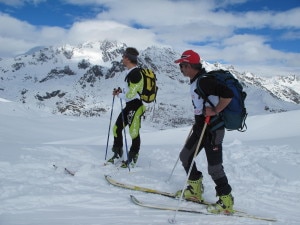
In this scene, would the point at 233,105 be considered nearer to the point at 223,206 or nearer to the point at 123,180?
the point at 223,206

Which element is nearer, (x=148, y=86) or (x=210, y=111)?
(x=210, y=111)

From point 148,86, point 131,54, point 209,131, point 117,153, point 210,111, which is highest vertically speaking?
point 131,54

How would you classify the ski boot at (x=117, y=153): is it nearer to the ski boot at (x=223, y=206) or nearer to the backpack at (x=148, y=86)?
the backpack at (x=148, y=86)

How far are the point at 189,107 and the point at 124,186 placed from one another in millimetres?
187792

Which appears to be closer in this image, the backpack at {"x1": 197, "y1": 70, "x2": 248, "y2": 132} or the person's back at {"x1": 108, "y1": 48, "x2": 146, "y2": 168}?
the backpack at {"x1": 197, "y1": 70, "x2": 248, "y2": 132}

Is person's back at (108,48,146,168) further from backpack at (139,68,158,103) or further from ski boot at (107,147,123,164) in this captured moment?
backpack at (139,68,158,103)

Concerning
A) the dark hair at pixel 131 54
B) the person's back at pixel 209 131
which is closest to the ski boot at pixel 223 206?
the person's back at pixel 209 131

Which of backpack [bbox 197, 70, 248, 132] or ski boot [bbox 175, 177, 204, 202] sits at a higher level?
backpack [bbox 197, 70, 248, 132]

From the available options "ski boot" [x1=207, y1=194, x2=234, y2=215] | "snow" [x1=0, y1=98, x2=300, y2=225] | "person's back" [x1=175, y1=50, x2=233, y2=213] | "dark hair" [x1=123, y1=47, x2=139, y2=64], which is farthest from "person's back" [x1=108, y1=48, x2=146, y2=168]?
"ski boot" [x1=207, y1=194, x2=234, y2=215]

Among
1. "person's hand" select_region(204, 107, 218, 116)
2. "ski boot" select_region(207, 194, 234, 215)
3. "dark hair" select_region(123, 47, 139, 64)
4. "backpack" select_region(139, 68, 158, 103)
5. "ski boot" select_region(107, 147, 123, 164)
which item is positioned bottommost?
"ski boot" select_region(207, 194, 234, 215)

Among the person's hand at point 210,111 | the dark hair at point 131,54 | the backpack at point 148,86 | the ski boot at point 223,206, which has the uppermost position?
the dark hair at point 131,54

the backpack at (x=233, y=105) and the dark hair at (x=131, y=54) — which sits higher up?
the dark hair at (x=131, y=54)

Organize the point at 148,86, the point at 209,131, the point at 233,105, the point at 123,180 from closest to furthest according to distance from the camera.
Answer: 1. the point at 233,105
2. the point at 209,131
3. the point at 123,180
4. the point at 148,86

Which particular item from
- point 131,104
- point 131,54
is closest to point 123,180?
point 131,104
